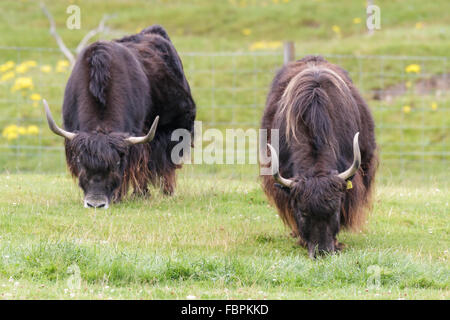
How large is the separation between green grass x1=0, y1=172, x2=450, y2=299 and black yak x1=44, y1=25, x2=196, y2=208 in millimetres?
379

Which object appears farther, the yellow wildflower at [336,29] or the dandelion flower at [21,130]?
the yellow wildflower at [336,29]

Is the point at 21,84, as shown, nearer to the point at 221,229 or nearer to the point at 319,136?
the point at 221,229

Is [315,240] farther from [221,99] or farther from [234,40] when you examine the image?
[234,40]

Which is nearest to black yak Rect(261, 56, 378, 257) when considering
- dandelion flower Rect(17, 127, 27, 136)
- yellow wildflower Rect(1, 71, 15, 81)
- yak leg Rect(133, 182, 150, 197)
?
yak leg Rect(133, 182, 150, 197)

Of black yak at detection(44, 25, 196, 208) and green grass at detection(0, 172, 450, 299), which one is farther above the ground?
black yak at detection(44, 25, 196, 208)

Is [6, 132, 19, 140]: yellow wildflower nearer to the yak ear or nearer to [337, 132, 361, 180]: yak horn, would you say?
the yak ear

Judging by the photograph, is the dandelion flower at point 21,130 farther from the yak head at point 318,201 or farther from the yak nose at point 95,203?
the yak head at point 318,201

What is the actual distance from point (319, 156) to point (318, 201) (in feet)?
1.71

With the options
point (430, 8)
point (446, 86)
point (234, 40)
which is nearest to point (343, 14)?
point (430, 8)

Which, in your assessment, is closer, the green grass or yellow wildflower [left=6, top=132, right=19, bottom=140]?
the green grass

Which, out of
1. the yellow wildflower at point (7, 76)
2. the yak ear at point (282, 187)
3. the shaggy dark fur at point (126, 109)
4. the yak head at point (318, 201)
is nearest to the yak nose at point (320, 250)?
the yak head at point (318, 201)

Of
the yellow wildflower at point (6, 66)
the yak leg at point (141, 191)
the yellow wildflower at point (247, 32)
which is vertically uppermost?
the yellow wildflower at point (247, 32)

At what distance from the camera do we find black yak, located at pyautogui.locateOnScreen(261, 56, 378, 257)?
7023mm

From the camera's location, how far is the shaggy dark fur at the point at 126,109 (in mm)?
8922
